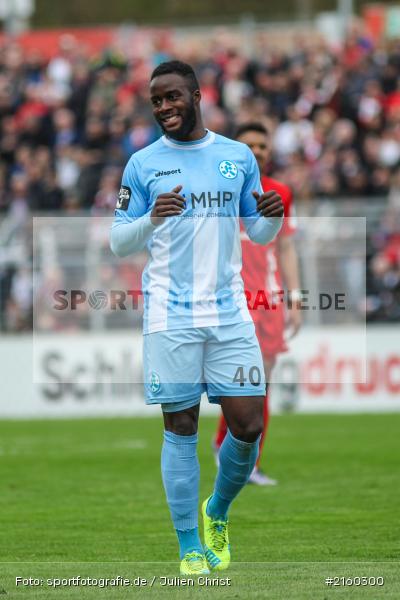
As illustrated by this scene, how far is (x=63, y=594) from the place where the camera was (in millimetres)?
6570

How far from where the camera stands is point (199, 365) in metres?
7.32

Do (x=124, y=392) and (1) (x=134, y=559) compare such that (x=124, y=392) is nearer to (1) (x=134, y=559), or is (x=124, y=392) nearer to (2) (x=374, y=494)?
(2) (x=374, y=494)

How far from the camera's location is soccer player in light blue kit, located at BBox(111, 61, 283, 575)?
23.9ft

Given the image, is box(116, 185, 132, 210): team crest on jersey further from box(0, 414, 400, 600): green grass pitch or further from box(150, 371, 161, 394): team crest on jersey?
box(0, 414, 400, 600): green grass pitch

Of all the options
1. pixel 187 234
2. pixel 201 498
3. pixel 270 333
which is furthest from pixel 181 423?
pixel 270 333

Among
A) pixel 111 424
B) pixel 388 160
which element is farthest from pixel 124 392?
pixel 388 160

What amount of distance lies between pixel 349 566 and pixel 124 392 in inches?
502

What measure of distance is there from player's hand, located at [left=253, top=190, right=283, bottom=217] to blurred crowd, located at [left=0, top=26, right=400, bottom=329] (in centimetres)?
1246

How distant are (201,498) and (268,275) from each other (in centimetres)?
186

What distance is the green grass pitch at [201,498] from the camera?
22.9 ft

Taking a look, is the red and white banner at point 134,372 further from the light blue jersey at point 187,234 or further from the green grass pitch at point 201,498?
the light blue jersey at point 187,234

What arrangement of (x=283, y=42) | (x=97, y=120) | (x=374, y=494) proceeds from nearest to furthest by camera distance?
(x=374, y=494) → (x=97, y=120) → (x=283, y=42)

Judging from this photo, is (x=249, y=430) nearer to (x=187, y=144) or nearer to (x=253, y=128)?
(x=187, y=144)

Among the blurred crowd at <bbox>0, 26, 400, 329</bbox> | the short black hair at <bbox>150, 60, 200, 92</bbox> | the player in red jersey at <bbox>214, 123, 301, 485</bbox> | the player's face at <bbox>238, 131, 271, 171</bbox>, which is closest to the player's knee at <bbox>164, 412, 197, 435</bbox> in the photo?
the short black hair at <bbox>150, 60, 200, 92</bbox>
